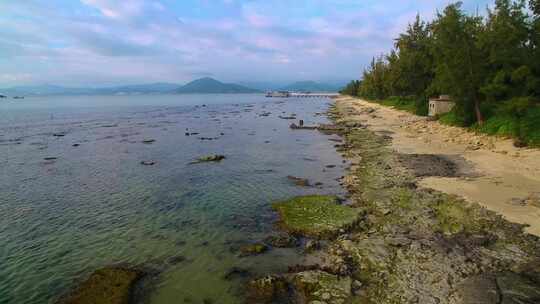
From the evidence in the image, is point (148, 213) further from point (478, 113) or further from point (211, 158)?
point (478, 113)

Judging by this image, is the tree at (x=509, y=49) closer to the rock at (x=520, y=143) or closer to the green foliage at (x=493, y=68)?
the green foliage at (x=493, y=68)

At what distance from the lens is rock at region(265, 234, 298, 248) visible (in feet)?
46.9

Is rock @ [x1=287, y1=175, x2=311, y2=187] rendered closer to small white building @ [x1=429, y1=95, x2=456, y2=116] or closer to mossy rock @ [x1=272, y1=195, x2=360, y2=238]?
mossy rock @ [x1=272, y1=195, x2=360, y2=238]

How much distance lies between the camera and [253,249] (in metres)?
14.0

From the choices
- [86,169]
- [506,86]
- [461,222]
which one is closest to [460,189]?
[461,222]

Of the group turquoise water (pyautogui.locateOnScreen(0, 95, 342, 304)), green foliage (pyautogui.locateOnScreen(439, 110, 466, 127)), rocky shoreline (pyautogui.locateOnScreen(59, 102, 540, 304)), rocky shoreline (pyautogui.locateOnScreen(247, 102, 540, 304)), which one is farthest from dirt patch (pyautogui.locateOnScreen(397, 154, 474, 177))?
green foliage (pyautogui.locateOnScreen(439, 110, 466, 127))

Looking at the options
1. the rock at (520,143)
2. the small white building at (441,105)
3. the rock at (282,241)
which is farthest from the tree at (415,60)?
the rock at (282,241)

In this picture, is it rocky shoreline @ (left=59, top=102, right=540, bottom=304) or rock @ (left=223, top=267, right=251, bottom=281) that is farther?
rock @ (left=223, top=267, right=251, bottom=281)

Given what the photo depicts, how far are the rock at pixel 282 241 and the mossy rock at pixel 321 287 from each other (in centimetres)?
266

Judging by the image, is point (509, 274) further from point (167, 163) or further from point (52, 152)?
point (52, 152)

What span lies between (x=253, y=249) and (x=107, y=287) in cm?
564

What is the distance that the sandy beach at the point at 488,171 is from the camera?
653 inches

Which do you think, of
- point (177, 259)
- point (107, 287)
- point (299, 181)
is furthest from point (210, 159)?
point (107, 287)

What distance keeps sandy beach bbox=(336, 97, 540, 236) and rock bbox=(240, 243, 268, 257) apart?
446 inches
